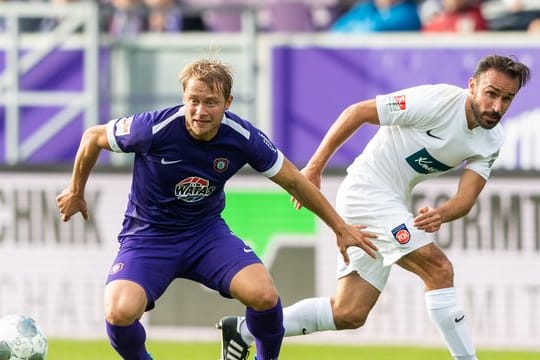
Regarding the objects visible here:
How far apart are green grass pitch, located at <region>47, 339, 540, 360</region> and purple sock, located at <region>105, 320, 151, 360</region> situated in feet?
8.89

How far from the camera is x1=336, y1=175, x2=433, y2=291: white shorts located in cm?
865

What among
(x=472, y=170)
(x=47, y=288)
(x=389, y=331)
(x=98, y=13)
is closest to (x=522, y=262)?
(x=389, y=331)

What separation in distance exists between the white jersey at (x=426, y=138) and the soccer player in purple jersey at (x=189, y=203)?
757mm

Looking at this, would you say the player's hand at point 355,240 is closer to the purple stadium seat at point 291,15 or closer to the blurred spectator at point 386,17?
the blurred spectator at point 386,17

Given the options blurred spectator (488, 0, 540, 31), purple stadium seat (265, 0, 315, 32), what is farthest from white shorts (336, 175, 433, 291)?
blurred spectator (488, 0, 540, 31)

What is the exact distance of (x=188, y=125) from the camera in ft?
26.7

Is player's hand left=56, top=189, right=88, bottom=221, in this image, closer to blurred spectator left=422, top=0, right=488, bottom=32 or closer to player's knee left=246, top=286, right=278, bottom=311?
player's knee left=246, top=286, right=278, bottom=311

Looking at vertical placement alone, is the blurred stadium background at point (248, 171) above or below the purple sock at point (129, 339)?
above

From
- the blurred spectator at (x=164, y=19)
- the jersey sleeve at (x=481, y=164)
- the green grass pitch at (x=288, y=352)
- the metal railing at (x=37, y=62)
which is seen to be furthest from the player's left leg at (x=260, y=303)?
the blurred spectator at (x=164, y=19)

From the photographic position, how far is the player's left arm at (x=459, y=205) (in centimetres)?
841

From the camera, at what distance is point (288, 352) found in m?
11.4

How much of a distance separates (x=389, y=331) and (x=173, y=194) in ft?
12.7

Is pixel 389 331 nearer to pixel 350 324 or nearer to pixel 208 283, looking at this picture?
pixel 350 324

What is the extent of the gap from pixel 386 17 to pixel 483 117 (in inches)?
222
